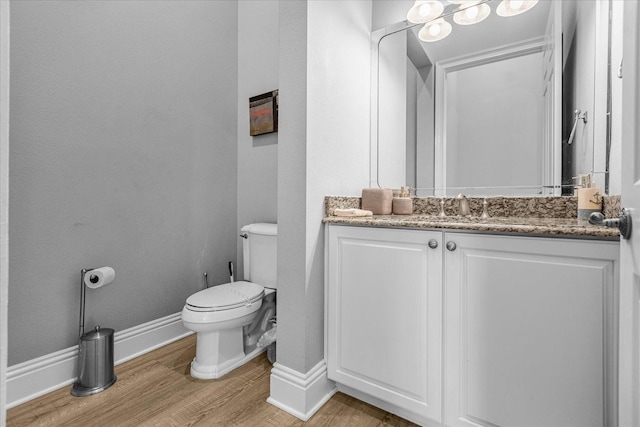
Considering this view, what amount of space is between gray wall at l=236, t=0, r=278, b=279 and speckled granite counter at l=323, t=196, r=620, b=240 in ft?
2.96

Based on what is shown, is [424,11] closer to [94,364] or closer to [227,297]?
[227,297]

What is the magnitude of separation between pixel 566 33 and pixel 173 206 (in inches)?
90.9

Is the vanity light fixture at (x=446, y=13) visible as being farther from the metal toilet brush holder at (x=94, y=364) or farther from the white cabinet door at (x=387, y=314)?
the metal toilet brush holder at (x=94, y=364)

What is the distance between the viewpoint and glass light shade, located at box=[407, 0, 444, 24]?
1779 mm

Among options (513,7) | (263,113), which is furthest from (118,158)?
(513,7)

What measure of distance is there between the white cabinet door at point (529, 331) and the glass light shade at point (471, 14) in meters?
1.23

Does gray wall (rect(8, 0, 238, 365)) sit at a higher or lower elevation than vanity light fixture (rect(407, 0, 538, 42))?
lower

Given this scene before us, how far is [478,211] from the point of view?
1.67 meters

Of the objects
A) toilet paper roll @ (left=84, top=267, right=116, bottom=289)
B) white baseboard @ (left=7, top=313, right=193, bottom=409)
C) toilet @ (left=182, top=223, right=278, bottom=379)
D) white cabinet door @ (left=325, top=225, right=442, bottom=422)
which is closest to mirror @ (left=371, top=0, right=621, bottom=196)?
white cabinet door @ (left=325, top=225, right=442, bottom=422)

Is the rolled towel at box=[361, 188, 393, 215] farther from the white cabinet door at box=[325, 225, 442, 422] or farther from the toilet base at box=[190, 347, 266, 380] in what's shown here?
the toilet base at box=[190, 347, 266, 380]

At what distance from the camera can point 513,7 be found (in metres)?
1.61

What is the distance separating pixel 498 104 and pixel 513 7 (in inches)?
18.1

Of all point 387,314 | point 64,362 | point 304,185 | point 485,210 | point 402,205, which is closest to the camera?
point 387,314

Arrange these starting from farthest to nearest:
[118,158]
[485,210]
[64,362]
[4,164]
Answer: [118,158] → [64,362] → [485,210] → [4,164]
